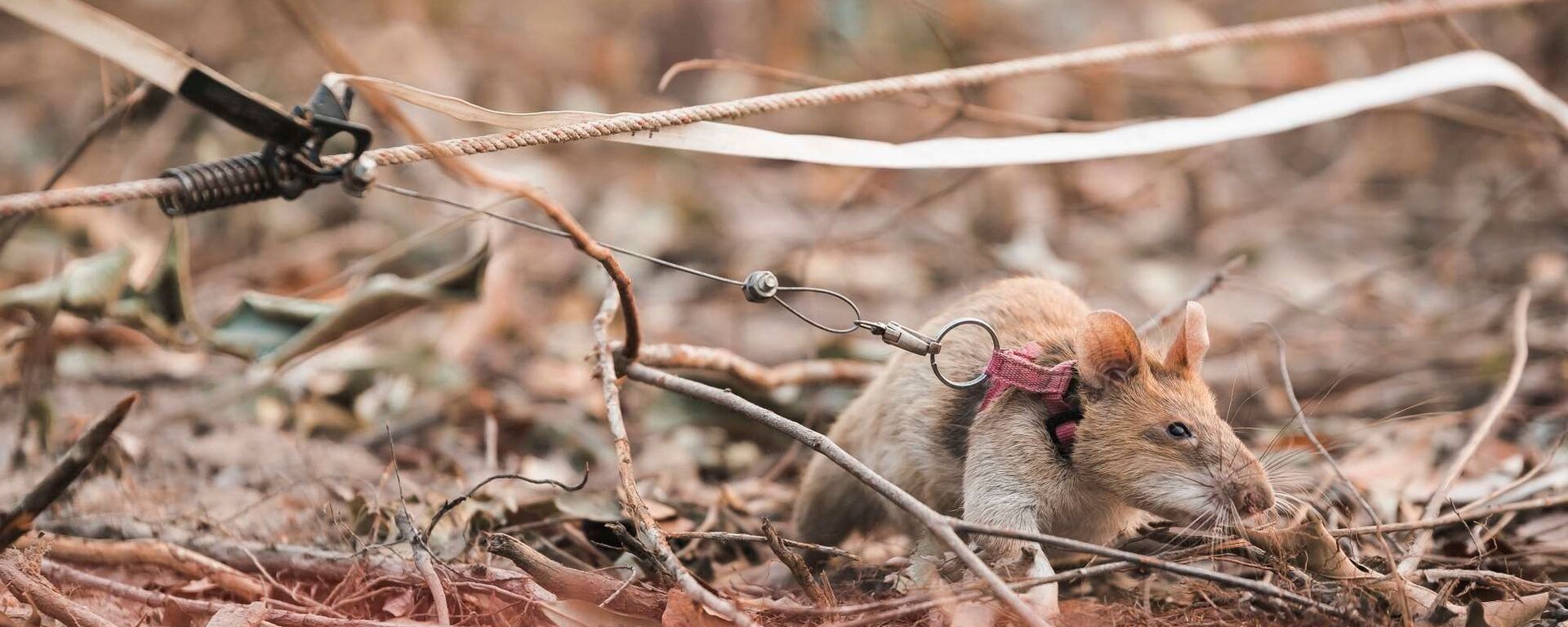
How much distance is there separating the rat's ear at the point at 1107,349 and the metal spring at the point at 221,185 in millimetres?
1748

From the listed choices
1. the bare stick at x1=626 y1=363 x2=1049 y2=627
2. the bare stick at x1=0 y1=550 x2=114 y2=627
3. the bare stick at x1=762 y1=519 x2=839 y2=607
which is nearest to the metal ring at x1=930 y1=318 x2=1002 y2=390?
the bare stick at x1=626 y1=363 x2=1049 y2=627

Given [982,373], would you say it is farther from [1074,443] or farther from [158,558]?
[158,558]

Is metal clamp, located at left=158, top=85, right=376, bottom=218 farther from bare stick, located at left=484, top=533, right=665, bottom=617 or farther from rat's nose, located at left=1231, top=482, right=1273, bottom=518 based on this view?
rat's nose, located at left=1231, top=482, right=1273, bottom=518

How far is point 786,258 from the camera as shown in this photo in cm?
577

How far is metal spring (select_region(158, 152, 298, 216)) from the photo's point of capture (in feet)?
7.80

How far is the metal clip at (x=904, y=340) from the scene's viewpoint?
2629 millimetres

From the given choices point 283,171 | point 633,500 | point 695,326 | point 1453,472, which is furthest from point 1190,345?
point 695,326

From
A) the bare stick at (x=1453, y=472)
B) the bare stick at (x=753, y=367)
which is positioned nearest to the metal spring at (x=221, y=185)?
the bare stick at (x=753, y=367)

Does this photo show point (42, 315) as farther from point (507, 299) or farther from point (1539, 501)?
point (1539, 501)

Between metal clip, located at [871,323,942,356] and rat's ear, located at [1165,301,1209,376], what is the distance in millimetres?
575

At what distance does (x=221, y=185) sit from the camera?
2.40 m

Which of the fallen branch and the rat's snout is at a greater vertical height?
the fallen branch

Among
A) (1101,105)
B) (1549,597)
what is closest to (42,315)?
(1549,597)

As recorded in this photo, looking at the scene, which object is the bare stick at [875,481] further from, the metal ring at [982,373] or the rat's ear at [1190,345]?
the rat's ear at [1190,345]
